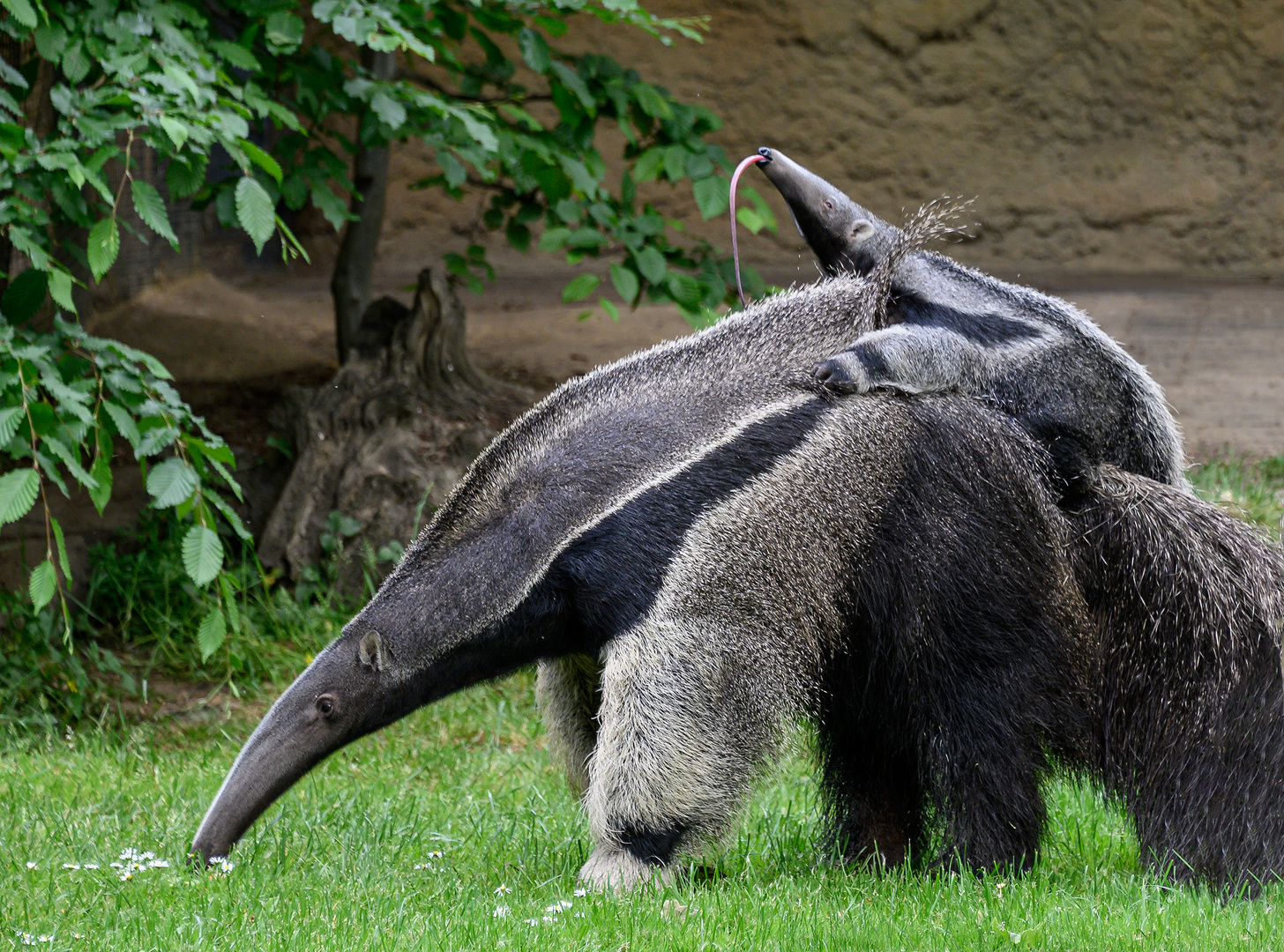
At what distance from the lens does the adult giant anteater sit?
337cm

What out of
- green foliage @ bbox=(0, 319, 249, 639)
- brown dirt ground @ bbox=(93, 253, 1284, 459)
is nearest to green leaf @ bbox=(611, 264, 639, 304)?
green foliage @ bbox=(0, 319, 249, 639)

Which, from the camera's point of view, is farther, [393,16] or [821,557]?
[393,16]

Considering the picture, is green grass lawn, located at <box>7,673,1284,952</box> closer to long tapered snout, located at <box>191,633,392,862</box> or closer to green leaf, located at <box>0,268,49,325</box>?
long tapered snout, located at <box>191,633,392,862</box>

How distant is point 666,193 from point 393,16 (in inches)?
323

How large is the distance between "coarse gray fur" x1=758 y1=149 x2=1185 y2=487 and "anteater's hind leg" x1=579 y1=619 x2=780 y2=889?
0.80 metres

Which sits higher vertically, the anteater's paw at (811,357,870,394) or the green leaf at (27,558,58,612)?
the anteater's paw at (811,357,870,394)

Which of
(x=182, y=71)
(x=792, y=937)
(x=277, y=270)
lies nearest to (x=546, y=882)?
(x=792, y=937)

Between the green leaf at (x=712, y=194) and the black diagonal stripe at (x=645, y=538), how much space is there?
233 cm

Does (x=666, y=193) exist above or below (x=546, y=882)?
above

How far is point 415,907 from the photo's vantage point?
342 cm

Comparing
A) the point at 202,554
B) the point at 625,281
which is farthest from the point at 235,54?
the point at 625,281

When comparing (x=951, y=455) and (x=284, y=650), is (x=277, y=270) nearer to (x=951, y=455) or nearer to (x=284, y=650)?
(x=284, y=650)

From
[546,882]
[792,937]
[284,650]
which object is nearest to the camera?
[792,937]

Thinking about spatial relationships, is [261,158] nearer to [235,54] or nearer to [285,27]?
[235,54]
